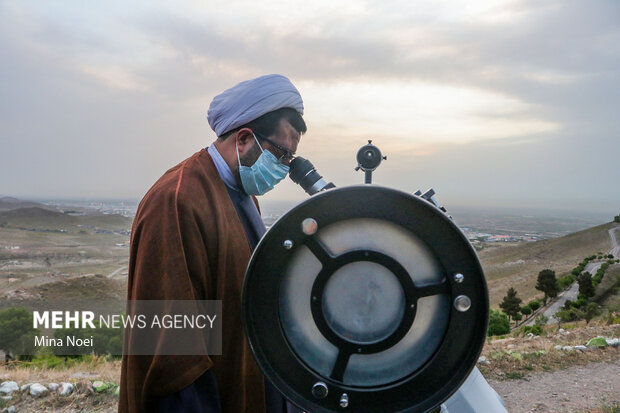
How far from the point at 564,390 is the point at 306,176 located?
6285 millimetres

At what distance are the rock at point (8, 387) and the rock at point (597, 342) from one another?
345 inches

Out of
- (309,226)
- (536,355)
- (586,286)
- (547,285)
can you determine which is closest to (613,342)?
(536,355)

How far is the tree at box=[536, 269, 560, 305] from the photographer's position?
107ft

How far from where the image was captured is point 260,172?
219 centimetres

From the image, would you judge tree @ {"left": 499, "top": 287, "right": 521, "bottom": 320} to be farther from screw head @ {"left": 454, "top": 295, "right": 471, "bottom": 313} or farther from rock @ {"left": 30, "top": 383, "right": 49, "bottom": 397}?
screw head @ {"left": 454, "top": 295, "right": 471, "bottom": 313}

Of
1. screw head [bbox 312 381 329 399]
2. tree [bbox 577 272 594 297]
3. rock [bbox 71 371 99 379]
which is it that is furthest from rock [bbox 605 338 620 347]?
tree [bbox 577 272 594 297]

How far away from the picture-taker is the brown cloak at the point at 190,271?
5.45 ft

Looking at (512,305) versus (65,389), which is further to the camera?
(512,305)

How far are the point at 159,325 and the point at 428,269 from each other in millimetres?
934

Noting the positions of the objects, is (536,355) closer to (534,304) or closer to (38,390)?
(38,390)

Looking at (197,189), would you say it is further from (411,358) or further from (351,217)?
(411,358)

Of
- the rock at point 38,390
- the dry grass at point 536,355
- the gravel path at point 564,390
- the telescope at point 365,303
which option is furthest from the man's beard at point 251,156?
the dry grass at point 536,355

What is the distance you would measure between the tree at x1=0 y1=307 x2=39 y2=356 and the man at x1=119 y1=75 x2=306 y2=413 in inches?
552

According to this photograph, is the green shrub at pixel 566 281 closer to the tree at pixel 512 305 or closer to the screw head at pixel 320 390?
the tree at pixel 512 305
